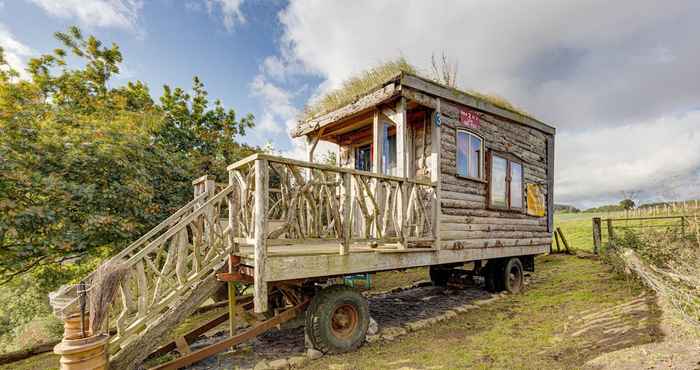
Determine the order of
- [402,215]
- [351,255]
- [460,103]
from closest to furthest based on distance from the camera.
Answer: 1. [351,255]
2. [402,215]
3. [460,103]

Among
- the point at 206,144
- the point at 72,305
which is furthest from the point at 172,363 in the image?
the point at 206,144

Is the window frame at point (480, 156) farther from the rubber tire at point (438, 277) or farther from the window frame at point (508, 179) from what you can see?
the rubber tire at point (438, 277)

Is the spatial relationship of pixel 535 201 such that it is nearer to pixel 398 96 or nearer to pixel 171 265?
pixel 398 96

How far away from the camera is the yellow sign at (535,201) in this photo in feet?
28.5

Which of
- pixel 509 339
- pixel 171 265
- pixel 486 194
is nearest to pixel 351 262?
pixel 171 265

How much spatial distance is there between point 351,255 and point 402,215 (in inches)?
47.3

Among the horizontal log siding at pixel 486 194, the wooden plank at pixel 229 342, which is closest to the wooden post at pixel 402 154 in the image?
the horizontal log siding at pixel 486 194

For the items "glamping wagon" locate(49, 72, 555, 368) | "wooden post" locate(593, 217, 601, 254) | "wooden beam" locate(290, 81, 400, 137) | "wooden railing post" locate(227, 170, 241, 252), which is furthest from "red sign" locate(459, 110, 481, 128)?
"wooden post" locate(593, 217, 601, 254)

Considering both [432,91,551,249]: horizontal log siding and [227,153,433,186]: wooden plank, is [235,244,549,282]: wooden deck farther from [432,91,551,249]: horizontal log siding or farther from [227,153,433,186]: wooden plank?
[227,153,433,186]: wooden plank

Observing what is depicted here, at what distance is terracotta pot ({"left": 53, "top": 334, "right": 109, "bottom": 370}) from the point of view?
288cm

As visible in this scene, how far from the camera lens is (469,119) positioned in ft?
22.8

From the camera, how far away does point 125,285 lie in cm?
355

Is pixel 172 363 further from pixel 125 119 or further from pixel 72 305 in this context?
pixel 125 119

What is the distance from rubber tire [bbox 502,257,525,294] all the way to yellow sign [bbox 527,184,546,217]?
147cm
